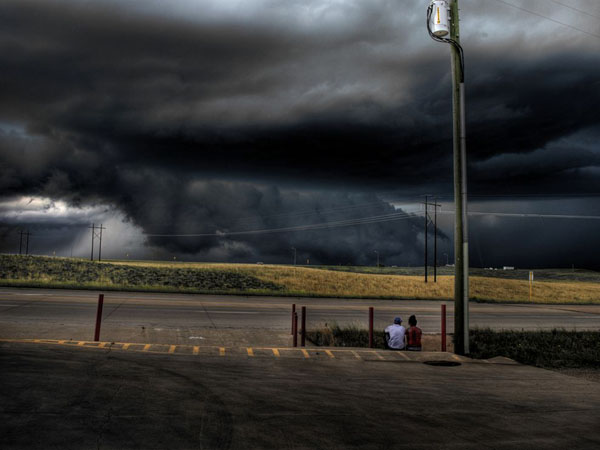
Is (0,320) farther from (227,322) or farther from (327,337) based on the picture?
(327,337)

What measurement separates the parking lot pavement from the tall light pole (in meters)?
2.25

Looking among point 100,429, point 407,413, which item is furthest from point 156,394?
point 407,413

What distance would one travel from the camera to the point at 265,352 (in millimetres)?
12328

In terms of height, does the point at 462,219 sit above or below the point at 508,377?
above

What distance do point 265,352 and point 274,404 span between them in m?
5.48

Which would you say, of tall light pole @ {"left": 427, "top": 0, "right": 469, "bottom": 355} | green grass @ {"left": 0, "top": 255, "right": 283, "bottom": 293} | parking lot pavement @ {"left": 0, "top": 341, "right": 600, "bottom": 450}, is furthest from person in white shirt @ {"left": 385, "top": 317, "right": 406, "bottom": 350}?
green grass @ {"left": 0, "top": 255, "right": 283, "bottom": 293}

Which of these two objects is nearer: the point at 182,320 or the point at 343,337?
the point at 343,337

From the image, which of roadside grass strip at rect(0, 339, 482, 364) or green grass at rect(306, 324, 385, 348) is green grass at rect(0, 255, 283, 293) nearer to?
green grass at rect(306, 324, 385, 348)

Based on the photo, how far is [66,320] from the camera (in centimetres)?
1719

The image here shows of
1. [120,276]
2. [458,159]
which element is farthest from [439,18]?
[120,276]

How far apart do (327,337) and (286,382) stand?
716 centimetres

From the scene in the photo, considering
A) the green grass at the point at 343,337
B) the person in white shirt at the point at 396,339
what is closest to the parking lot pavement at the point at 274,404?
the person in white shirt at the point at 396,339

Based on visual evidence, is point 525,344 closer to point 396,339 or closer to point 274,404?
point 396,339

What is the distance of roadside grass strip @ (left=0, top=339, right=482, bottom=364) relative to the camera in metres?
11.7
